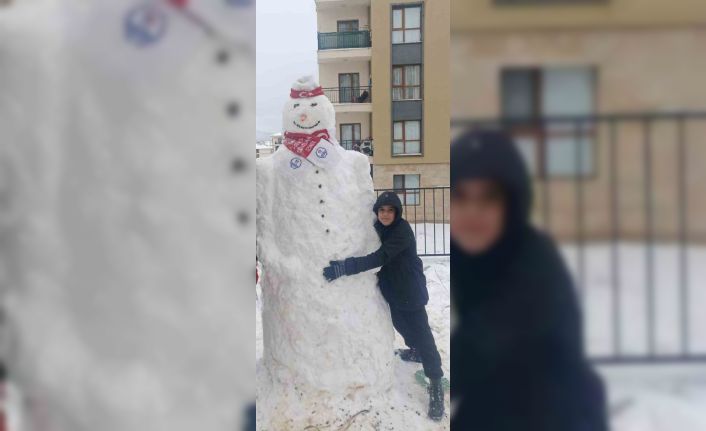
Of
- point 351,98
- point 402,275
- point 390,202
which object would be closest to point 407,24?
point 351,98

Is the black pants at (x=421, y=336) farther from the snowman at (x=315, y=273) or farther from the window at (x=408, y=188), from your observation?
the window at (x=408, y=188)

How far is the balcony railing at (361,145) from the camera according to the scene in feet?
5.51

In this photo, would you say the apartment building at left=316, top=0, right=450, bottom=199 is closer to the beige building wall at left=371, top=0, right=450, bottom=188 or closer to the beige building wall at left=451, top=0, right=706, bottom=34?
the beige building wall at left=371, top=0, right=450, bottom=188

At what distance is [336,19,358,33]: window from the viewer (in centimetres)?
151

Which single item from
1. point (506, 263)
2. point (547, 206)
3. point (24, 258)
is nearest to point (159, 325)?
point (24, 258)

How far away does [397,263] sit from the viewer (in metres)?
1.54

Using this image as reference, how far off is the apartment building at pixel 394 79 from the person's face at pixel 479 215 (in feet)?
1.06

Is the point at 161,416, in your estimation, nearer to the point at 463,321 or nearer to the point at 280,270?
the point at 280,270

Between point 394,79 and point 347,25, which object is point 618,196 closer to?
point 394,79

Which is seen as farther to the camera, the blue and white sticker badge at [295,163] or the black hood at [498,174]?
the blue and white sticker badge at [295,163]

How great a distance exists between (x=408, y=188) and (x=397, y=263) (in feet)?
0.72

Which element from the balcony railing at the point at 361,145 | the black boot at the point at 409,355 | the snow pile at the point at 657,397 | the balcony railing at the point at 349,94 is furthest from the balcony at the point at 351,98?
the snow pile at the point at 657,397

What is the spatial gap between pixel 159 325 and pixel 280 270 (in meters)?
0.45

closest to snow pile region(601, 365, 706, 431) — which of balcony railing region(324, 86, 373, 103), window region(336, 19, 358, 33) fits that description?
balcony railing region(324, 86, 373, 103)
